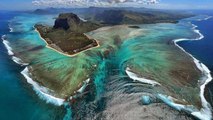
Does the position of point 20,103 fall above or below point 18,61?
above

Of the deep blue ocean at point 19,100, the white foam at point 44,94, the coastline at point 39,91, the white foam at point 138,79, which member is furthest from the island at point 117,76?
the deep blue ocean at point 19,100

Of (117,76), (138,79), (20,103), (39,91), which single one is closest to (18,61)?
(39,91)

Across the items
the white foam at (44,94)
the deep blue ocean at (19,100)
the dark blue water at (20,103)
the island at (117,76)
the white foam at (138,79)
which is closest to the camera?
the dark blue water at (20,103)

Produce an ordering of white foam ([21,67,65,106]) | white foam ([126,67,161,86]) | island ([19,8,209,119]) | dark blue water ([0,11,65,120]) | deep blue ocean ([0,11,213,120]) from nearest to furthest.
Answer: dark blue water ([0,11,65,120]), deep blue ocean ([0,11,213,120]), island ([19,8,209,119]), white foam ([21,67,65,106]), white foam ([126,67,161,86])

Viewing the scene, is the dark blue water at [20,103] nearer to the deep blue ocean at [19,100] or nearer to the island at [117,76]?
the deep blue ocean at [19,100]

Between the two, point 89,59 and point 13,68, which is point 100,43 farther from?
point 13,68

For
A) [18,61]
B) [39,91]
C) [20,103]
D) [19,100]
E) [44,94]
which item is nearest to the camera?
[20,103]

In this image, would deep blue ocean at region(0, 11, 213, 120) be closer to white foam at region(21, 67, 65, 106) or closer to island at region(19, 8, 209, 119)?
white foam at region(21, 67, 65, 106)

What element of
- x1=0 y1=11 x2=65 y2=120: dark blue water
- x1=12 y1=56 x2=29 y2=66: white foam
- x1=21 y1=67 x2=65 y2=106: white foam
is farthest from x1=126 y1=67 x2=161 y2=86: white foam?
x1=12 y1=56 x2=29 y2=66: white foam

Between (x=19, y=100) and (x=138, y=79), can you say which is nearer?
(x=19, y=100)

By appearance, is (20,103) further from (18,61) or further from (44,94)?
(18,61)

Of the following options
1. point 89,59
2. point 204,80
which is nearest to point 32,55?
point 89,59
